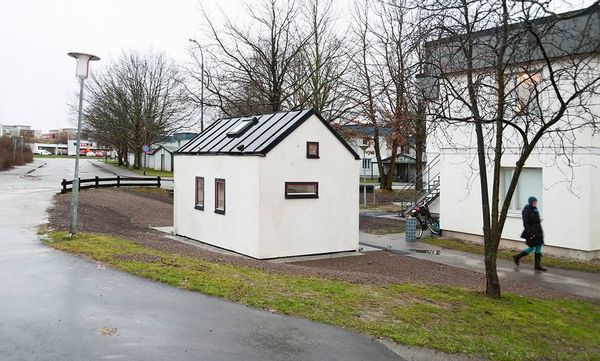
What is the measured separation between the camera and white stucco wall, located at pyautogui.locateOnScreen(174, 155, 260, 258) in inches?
562

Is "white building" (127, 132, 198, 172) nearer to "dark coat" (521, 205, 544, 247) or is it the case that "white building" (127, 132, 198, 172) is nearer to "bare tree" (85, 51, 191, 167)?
"bare tree" (85, 51, 191, 167)

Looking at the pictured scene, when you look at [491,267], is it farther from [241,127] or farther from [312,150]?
[241,127]

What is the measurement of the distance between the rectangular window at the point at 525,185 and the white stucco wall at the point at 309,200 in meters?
5.03

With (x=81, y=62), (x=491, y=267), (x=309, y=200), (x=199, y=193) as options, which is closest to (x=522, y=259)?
(x=309, y=200)

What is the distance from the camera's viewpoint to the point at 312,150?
1499 centimetres

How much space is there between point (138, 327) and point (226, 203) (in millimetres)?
9108

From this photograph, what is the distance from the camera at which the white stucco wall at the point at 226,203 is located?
1427 cm

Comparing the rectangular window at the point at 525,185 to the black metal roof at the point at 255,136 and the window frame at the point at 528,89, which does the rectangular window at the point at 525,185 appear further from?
the black metal roof at the point at 255,136

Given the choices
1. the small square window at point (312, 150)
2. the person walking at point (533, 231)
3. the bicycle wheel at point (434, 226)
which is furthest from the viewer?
the bicycle wheel at point (434, 226)

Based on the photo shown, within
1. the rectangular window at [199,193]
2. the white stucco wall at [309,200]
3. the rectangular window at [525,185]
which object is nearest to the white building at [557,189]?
the rectangular window at [525,185]

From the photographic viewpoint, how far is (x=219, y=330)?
6.35 metres

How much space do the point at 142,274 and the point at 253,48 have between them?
871 inches

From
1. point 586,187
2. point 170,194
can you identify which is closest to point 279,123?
point 586,187

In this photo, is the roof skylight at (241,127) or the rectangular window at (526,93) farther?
the roof skylight at (241,127)
